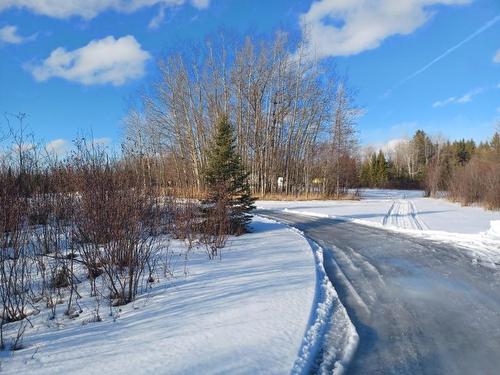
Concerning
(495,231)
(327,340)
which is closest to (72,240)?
(327,340)

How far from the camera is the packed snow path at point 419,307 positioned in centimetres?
371

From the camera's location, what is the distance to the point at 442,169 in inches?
1682

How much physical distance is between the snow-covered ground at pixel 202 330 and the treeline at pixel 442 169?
21804 millimetres

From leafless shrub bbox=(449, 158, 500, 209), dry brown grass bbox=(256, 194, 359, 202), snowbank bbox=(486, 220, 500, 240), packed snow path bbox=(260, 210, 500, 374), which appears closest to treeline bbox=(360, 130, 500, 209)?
leafless shrub bbox=(449, 158, 500, 209)

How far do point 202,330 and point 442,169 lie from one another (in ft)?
149

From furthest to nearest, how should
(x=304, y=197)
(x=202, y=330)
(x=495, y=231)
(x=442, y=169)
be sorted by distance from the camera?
(x=442, y=169), (x=304, y=197), (x=495, y=231), (x=202, y=330)

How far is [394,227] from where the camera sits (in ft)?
45.6

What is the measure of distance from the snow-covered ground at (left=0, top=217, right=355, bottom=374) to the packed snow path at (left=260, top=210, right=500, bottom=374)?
1.18 feet

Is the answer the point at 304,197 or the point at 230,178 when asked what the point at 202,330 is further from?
the point at 304,197

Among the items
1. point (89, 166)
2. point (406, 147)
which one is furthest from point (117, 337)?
point (406, 147)

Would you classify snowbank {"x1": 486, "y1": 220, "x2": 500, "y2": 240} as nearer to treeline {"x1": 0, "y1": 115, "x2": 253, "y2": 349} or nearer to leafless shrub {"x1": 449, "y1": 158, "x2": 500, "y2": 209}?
treeline {"x1": 0, "y1": 115, "x2": 253, "y2": 349}

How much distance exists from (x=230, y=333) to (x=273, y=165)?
30.6m

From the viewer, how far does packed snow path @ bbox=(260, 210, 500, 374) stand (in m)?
3.71

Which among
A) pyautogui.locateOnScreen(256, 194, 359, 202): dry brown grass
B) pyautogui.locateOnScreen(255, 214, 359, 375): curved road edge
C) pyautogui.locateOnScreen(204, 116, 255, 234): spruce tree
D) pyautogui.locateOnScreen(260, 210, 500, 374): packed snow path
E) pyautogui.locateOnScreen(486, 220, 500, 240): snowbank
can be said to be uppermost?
pyautogui.locateOnScreen(204, 116, 255, 234): spruce tree
